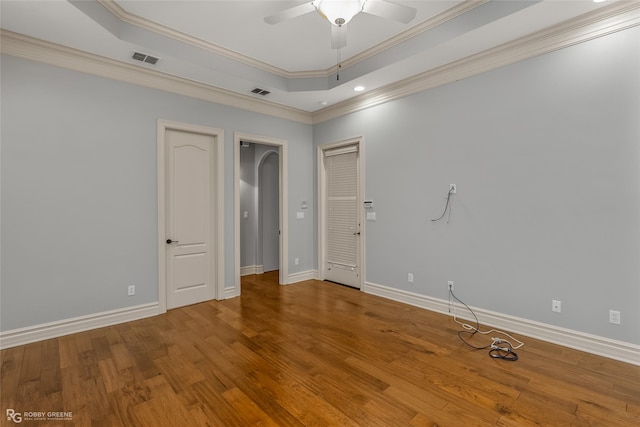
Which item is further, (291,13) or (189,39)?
(189,39)

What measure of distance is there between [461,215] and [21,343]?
4973 mm

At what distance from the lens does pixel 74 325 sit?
10.5 feet

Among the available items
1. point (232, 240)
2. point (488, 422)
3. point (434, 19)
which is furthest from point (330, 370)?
point (434, 19)

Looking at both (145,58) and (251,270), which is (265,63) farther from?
(251,270)

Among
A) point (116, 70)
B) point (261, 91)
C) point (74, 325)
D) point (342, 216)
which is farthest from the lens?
A: point (342, 216)

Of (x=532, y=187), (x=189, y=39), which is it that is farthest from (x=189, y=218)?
(x=532, y=187)

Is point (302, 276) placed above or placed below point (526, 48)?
below

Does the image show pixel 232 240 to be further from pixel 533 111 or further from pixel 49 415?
pixel 533 111

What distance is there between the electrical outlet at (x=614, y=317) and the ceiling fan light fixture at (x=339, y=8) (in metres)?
3.41

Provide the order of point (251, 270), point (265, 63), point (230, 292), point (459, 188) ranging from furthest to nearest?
point (251, 270)
point (230, 292)
point (265, 63)
point (459, 188)

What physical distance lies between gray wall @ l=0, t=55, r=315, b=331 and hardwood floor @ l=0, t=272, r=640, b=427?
492mm

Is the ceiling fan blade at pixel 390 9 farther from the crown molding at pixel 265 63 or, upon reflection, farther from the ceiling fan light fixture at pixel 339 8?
the crown molding at pixel 265 63

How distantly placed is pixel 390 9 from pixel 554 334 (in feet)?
11.1

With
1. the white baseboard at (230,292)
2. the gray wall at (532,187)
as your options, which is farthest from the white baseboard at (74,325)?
the gray wall at (532,187)
